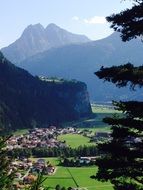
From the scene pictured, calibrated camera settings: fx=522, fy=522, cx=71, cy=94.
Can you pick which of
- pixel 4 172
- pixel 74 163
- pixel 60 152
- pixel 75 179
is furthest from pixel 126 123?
pixel 60 152

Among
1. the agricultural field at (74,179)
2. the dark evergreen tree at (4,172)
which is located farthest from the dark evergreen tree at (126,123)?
the agricultural field at (74,179)

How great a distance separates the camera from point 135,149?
64.2ft

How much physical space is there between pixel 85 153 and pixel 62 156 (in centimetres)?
785

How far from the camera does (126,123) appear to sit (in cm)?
1970

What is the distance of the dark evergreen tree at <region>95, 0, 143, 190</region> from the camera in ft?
63.0

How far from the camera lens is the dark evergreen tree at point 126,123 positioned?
1919 centimetres

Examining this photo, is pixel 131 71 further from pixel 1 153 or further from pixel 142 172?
pixel 1 153

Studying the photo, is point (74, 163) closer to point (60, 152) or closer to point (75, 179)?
point (60, 152)

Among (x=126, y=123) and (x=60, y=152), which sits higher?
(x=126, y=123)

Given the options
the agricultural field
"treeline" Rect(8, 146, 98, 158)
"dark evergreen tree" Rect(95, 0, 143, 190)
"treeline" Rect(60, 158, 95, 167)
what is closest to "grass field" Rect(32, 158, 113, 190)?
the agricultural field

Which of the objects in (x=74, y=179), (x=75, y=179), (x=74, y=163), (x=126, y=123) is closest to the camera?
(x=126, y=123)

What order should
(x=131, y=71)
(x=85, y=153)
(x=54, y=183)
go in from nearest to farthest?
(x=131, y=71)
(x=54, y=183)
(x=85, y=153)

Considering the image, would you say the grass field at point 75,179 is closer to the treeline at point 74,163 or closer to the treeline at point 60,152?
the treeline at point 74,163

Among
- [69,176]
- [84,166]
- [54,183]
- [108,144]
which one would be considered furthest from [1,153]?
[84,166]
